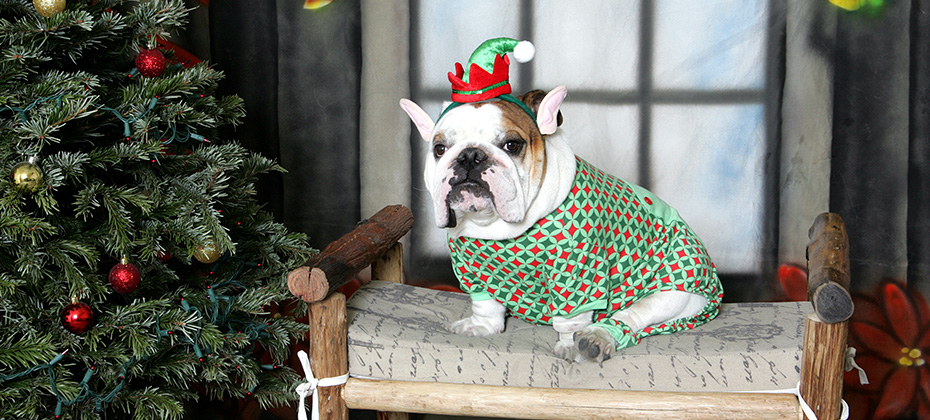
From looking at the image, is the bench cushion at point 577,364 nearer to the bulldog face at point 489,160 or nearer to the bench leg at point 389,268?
the bulldog face at point 489,160

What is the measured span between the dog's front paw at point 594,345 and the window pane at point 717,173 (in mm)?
1079

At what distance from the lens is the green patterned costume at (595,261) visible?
1.63m

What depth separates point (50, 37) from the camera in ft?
5.00

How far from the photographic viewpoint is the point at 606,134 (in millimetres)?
2576

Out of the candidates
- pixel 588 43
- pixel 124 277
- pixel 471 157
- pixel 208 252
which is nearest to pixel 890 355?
pixel 588 43

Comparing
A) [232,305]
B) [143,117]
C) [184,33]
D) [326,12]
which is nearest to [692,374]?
[232,305]

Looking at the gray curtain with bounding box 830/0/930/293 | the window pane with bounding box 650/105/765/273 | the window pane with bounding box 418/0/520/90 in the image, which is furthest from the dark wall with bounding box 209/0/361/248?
the gray curtain with bounding box 830/0/930/293

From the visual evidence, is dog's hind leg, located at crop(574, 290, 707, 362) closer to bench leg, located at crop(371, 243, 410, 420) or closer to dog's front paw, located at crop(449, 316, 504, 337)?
dog's front paw, located at crop(449, 316, 504, 337)

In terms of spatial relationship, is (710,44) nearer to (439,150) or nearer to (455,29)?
(455,29)

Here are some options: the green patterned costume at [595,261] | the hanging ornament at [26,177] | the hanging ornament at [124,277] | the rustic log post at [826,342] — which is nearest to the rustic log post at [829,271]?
the rustic log post at [826,342]

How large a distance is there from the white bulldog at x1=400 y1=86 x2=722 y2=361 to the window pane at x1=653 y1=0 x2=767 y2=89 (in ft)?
2.77

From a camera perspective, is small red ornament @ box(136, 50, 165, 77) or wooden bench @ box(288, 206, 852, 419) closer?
wooden bench @ box(288, 206, 852, 419)

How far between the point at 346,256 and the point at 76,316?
0.56m

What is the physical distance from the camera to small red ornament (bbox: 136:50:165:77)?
165 centimetres
